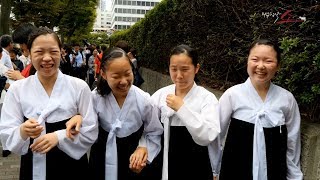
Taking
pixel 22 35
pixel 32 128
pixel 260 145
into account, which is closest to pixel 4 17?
pixel 22 35

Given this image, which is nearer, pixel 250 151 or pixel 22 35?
pixel 250 151

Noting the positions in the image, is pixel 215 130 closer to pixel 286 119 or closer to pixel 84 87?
pixel 286 119

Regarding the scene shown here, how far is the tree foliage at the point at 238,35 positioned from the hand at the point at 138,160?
1260 millimetres

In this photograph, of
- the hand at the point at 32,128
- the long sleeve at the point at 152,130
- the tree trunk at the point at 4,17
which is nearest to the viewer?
the hand at the point at 32,128

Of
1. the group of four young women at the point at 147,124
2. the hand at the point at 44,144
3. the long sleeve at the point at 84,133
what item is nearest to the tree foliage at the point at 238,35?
the group of four young women at the point at 147,124

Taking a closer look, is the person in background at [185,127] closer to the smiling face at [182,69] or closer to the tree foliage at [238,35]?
the smiling face at [182,69]

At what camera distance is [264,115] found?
93.8 inches

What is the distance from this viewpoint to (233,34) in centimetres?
443

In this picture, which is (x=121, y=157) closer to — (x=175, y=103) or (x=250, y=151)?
(x=175, y=103)

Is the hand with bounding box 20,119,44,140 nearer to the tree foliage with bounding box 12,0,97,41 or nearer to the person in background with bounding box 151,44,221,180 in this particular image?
the person in background with bounding box 151,44,221,180

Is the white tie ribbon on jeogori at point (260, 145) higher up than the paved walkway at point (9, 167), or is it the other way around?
the white tie ribbon on jeogori at point (260, 145)

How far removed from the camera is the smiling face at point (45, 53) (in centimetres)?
232

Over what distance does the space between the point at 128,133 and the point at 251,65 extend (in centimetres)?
99

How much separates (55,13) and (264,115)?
20999mm
